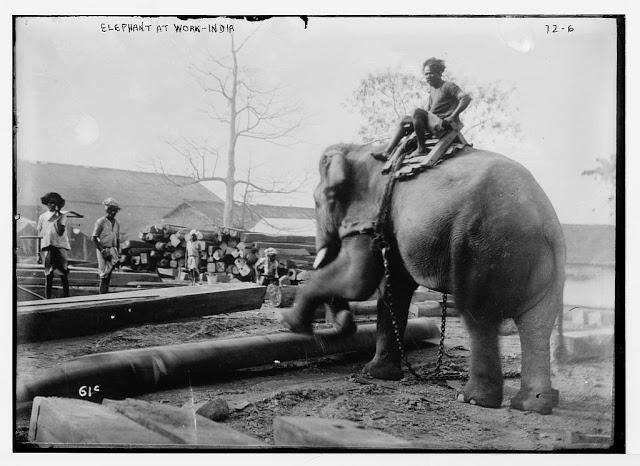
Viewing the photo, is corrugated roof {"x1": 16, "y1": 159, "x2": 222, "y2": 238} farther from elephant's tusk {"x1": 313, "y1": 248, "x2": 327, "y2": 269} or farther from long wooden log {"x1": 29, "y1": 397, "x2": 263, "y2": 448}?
long wooden log {"x1": 29, "y1": 397, "x2": 263, "y2": 448}

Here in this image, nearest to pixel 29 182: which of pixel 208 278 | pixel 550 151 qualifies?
pixel 208 278

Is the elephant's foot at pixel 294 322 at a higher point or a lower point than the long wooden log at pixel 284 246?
lower

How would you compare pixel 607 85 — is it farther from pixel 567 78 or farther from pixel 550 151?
pixel 550 151

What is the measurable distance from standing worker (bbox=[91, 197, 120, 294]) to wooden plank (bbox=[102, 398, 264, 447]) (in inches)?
35.8

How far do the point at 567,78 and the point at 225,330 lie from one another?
272cm

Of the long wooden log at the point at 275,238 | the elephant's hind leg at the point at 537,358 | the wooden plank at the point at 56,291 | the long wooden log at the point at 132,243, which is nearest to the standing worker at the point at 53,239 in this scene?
the wooden plank at the point at 56,291

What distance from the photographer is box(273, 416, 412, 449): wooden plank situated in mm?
4012

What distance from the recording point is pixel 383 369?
14.4 feet

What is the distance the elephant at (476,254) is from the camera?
392 cm

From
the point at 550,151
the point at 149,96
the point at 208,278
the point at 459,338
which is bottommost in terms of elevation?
the point at 459,338

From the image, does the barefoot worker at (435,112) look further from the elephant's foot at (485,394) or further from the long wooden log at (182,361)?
the elephant's foot at (485,394)

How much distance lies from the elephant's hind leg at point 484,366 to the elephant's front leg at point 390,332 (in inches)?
18.2

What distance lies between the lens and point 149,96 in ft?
14.5

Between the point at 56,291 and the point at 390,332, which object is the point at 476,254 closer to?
the point at 390,332
